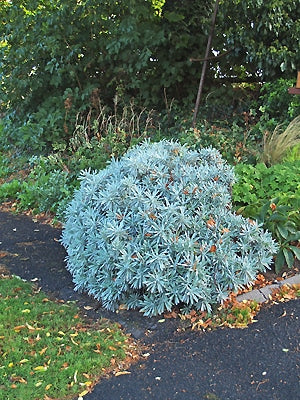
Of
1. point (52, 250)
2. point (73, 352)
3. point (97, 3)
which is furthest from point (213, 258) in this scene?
point (97, 3)

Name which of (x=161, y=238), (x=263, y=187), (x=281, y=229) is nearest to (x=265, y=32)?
(x=263, y=187)

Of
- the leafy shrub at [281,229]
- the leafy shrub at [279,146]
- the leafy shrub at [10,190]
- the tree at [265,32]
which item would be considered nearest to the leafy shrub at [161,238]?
the leafy shrub at [281,229]

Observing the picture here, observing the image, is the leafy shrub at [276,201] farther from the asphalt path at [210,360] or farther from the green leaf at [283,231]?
the asphalt path at [210,360]

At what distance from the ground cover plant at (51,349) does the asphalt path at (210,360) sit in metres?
0.11

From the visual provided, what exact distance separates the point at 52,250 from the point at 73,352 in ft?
5.82

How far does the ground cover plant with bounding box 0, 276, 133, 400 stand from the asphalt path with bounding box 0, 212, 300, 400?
→ 0.11 metres

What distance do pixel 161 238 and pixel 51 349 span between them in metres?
0.97

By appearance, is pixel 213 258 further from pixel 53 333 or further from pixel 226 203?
pixel 53 333

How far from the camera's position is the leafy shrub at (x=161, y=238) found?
3182mm

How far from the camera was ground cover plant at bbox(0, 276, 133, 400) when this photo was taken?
258 centimetres

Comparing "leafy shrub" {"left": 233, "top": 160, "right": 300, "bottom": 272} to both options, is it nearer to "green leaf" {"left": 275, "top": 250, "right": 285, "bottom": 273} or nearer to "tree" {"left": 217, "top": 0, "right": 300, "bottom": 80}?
"green leaf" {"left": 275, "top": 250, "right": 285, "bottom": 273}

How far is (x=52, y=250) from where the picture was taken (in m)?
4.52

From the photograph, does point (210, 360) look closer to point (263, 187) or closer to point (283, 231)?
point (283, 231)

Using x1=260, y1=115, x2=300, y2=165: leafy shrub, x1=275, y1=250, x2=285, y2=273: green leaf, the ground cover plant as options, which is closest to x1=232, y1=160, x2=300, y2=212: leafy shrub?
x1=275, y1=250, x2=285, y2=273: green leaf
